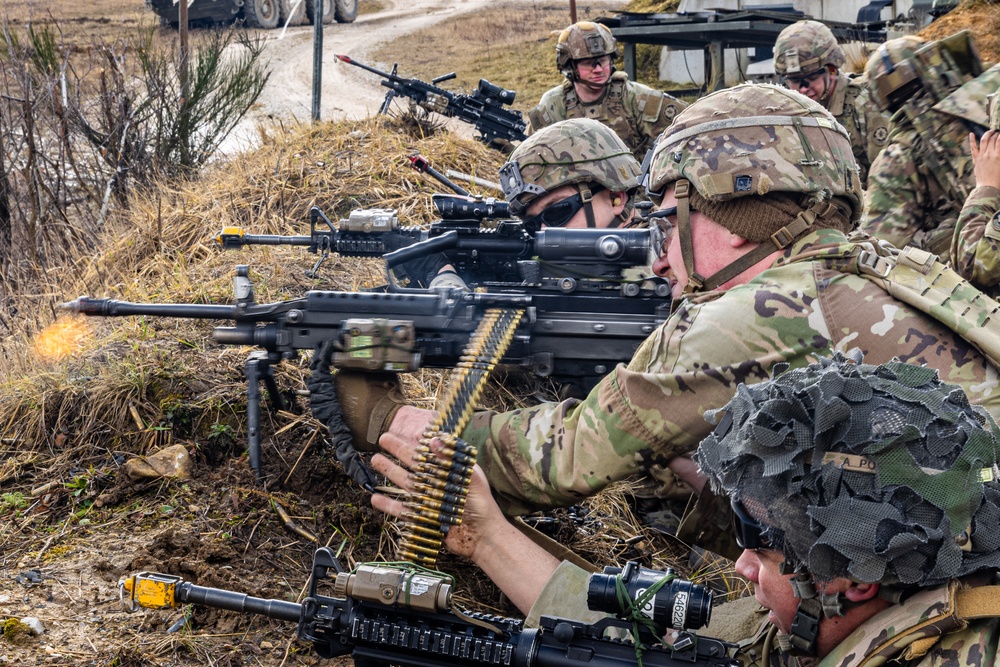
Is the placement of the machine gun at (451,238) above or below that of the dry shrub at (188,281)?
above

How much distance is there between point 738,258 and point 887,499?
1.58 meters

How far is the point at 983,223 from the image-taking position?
5531mm

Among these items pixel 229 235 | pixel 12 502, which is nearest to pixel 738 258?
pixel 12 502

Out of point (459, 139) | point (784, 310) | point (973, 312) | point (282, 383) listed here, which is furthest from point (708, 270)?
point (459, 139)

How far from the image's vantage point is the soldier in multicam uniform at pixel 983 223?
5445 millimetres

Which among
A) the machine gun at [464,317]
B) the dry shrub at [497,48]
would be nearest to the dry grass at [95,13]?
the dry shrub at [497,48]

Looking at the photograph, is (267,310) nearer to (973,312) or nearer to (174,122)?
(973,312)

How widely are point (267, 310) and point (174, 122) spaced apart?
7464 mm

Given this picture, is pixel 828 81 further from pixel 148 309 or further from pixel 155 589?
pixel 155 589

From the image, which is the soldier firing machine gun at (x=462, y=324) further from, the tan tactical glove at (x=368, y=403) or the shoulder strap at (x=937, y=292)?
the shoulder strap at (x=937, y=292)

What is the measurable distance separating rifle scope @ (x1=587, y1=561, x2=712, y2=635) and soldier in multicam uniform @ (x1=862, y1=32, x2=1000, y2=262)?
4.48 meters

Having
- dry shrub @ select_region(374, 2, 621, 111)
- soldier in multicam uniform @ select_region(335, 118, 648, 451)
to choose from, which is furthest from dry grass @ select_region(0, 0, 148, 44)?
soldier in multicam uniform @ select_region(335, 118, 648, 451)

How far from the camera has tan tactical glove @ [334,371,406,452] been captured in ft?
13.3

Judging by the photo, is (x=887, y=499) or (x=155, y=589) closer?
(x=887, y=499)
